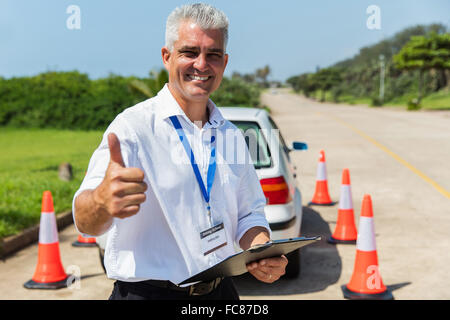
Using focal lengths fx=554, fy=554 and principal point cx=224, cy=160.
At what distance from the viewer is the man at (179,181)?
188 cm

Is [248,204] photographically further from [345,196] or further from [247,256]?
[345,196]

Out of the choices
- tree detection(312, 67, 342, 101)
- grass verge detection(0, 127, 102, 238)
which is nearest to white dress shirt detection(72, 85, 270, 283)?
grass verge detection(0, 127, 102, 238)

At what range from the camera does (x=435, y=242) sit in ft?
21.6

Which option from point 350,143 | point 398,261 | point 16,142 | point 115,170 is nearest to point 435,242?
point 398,261

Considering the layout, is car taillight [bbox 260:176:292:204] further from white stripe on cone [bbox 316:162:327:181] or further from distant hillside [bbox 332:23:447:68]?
distant hillside [bbox 332:23:447:68]

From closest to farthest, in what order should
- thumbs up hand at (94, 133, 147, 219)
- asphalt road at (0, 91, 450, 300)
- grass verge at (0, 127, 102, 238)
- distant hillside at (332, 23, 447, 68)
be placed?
thumbs up hand at (94, 133, 147, 219) → asphalt road at (0, 91, 450, 300) → grass verge at (0, 127, 102, 238) → distant hillside at (332, 23, 447, 68)

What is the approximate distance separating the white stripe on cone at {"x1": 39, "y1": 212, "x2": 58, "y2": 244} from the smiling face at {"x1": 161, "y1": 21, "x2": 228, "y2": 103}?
3564 millimetres

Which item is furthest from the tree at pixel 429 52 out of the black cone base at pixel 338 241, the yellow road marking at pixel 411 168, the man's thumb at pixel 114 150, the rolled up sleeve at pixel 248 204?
the man's thumb at pixel 114 150

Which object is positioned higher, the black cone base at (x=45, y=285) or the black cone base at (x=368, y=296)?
the black cone base at (x=45, y=285)

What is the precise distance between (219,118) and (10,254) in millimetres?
4920

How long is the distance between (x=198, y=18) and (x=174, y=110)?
0.35 m

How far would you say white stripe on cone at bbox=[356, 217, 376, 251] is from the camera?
16.1 feet

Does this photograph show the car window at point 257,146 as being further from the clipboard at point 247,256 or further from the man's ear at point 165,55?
the clipboard at point 247,256

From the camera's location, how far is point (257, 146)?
5316 millimetres
